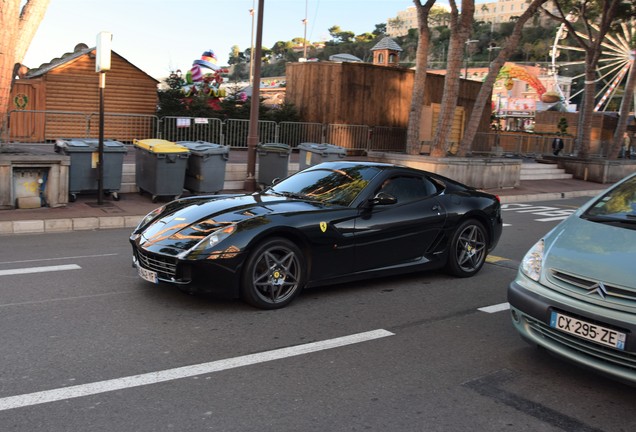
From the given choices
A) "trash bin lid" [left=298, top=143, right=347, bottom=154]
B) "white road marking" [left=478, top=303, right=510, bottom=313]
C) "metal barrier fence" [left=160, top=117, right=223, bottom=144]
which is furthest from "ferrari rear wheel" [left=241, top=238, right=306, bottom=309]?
"metal barrier fence" [left=160, top=117, right=223, bottom=144]

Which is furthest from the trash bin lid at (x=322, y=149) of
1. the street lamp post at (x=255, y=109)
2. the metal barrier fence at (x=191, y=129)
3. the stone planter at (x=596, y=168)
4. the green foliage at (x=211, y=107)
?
the stone planter at (x=596, y=168)

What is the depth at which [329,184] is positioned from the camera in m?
6.48

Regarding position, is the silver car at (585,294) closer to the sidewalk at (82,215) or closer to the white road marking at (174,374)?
the white road marking at (174,374)

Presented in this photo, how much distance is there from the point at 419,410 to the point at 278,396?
89 centimetres

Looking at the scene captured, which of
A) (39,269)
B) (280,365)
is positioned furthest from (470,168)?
(280,365)

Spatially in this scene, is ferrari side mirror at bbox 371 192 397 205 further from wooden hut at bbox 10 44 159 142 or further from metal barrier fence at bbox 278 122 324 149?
metal barrier fence at bbox 278 122 324 149

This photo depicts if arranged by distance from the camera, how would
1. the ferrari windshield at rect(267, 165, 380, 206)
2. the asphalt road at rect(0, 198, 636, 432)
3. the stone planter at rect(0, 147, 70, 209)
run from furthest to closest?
the stone planter at rect(0, 147, 70, 209)
the ferrari windshield at rect(267, 165, 380, 206)
the asphalt road at rect(0, 198, 636, 432)

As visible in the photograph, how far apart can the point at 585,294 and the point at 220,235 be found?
298cm

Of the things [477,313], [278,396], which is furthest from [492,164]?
[278,396]

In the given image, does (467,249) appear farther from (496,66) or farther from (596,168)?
(596,168)

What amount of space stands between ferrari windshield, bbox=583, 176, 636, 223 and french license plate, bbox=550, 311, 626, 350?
1.06 m

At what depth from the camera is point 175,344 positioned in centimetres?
448

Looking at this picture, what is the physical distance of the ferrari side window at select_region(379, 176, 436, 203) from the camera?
6.48 meters

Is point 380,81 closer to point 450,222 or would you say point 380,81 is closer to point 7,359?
point 450,222
